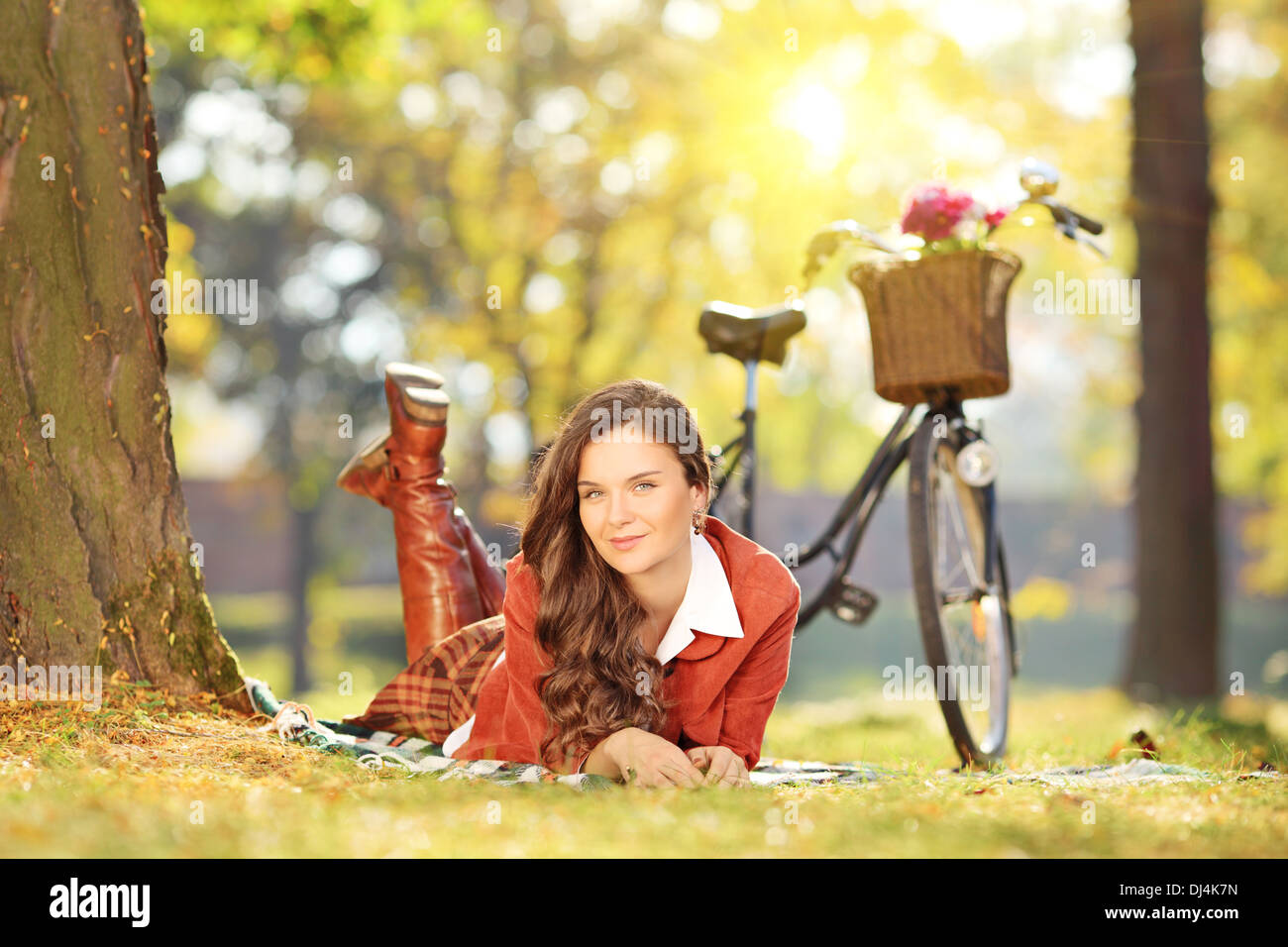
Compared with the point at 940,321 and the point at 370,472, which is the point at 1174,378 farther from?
the point at 370,472

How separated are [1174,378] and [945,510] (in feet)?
13.5

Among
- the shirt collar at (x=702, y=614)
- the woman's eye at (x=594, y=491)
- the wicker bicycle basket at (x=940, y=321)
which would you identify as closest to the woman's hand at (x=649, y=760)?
the shirt collar at (x=702, y=614)

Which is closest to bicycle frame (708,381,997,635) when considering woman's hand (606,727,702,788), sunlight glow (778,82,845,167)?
woman's hand (606,727,702,788)

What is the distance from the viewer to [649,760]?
253 cm

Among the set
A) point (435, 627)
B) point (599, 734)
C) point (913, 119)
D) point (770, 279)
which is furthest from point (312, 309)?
point (599, 734)

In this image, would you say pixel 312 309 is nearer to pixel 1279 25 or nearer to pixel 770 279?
pixel 770 279

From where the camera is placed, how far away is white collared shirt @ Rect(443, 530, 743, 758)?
274cm

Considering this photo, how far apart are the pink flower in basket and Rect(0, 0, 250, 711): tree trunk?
7.87ft

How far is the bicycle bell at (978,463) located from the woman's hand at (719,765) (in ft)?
5.59

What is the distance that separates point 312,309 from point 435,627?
13.5 metres

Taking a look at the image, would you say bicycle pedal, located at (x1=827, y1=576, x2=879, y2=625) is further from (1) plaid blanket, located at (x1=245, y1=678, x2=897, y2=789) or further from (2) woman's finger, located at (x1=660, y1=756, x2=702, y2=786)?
(2) woman's finger, located at (x1=660, y1=756, x2=702, y2=786)

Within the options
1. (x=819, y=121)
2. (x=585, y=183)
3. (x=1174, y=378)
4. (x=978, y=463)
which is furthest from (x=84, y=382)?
(x=585, y=183)

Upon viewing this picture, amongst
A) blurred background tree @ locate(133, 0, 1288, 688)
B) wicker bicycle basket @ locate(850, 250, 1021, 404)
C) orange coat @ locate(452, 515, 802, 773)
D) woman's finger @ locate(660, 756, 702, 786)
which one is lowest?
woman's finger @ locate(660, 756, 702, 786)

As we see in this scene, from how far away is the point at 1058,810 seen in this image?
7.27 ft
